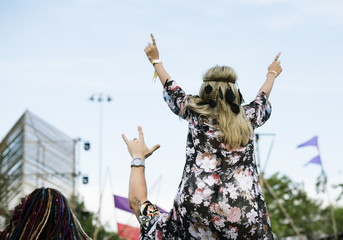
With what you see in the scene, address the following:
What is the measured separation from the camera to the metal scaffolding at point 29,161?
1781 cm

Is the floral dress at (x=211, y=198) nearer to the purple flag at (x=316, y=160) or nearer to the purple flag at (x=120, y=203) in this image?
the purple flag at (x=120, y=203)

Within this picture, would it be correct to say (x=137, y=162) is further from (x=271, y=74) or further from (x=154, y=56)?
(x=271, y=74)

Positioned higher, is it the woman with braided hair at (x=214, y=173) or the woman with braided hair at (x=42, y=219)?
the woman with braided hair at (x=214, y=173)

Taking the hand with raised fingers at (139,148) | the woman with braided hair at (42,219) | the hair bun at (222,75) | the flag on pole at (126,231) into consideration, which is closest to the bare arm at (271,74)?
the hair bun at (222,75)

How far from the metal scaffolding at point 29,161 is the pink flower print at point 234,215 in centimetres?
1311

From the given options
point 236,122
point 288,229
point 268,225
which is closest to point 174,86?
point 236,122

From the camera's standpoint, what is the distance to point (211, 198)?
3180mm

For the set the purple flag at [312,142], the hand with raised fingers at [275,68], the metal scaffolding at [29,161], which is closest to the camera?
the hand with raised fingers at [275,68]

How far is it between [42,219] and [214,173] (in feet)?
3.37

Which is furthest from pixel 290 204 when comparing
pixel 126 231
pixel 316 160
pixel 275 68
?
pixel 275 68

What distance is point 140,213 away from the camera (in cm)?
352

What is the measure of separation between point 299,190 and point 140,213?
1913 inches

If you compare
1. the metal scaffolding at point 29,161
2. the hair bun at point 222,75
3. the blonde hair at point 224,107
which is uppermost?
the metal scaffolding at point 29,161

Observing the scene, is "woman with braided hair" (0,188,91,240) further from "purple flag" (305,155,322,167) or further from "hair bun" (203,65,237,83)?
"purple flag" (305,155,322,167)
